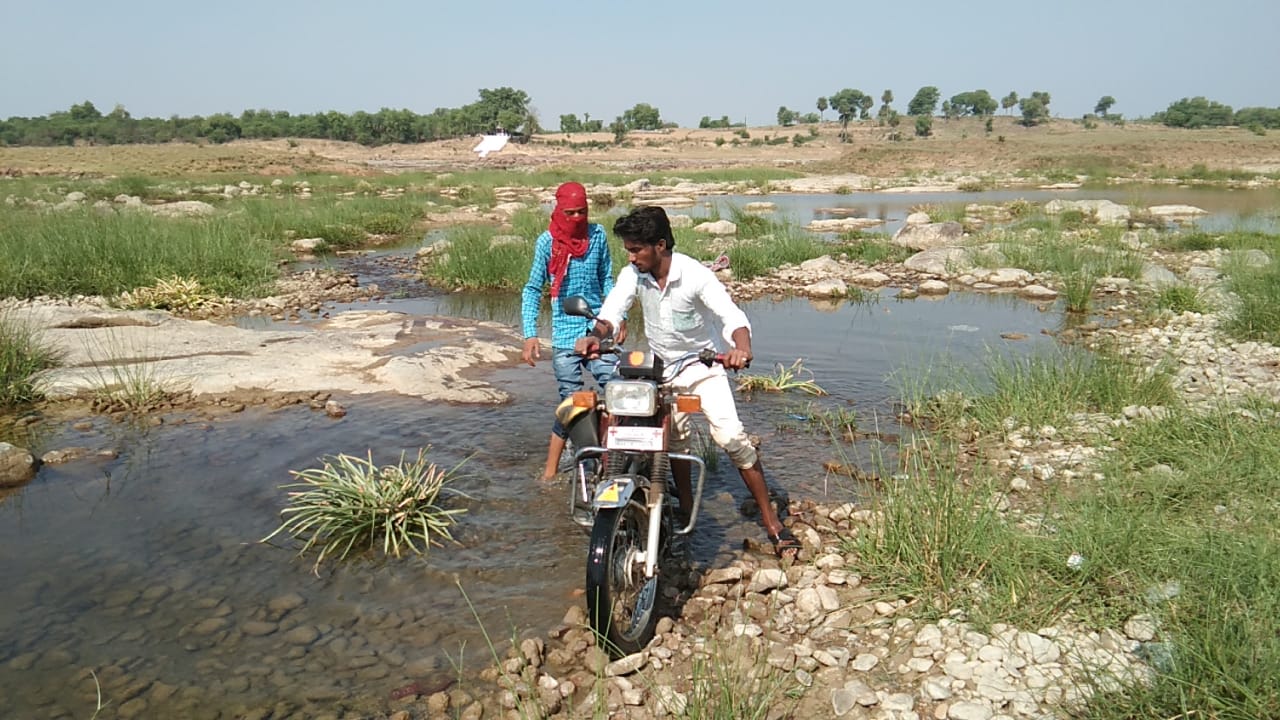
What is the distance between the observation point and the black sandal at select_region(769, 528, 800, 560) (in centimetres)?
450

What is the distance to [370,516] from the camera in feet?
15.6

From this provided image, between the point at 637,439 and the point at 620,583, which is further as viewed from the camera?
the point at 620,583

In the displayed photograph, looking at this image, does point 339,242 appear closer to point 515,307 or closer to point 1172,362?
point 515,307

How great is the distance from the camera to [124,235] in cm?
1245

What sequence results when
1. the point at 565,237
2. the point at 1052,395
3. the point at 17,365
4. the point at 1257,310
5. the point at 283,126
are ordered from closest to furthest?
1. the point at 565,237
2. the point at 1052,395
3. the point at 17,365
4. the point at 1257,310
5. the point at 283,126

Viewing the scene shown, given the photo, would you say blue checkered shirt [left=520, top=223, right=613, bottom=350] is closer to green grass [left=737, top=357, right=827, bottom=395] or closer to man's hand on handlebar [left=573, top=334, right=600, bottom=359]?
man's hand on handlebar [left=573, top=334, right=600, bottom=359]

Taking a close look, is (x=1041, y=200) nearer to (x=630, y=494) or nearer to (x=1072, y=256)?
(x=1072, y=256)

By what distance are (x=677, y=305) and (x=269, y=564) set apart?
275 centimetres

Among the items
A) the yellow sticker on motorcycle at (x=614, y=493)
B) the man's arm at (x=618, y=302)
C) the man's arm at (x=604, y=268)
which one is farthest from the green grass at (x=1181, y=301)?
the yellow sticker on motorcycle at (x=614, y=493)

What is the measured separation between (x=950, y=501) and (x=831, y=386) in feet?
14.2

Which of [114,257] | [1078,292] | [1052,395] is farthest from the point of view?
[114,257]

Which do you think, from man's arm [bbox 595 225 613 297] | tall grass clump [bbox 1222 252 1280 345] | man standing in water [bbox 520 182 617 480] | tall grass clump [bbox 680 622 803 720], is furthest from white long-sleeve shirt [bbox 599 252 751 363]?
tall grass clump [bbox 1222 252 1280 345]

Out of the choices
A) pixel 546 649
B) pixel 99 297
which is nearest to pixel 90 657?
pixel 546 649

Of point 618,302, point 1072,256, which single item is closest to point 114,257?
point 618,302
